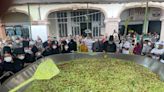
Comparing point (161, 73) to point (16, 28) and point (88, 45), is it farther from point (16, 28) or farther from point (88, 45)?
point (16, 28)

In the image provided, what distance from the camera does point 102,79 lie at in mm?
3891

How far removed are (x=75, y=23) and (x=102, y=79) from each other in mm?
9595

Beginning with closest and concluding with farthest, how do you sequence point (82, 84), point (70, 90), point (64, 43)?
1. point (70, 90)
2. point (82, 84)
3. point (64, 43)

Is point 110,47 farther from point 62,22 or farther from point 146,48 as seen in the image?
point 62,22

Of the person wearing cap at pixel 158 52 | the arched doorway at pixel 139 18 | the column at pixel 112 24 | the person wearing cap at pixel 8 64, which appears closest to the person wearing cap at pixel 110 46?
the person wearing cap at pixel 158 52

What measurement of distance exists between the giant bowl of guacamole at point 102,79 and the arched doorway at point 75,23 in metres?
8.40

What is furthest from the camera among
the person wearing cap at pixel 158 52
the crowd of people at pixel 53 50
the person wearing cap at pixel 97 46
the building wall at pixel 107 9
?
the building wall at pixel 107 9

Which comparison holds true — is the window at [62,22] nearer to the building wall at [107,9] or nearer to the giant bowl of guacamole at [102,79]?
the building wall at [107,9]

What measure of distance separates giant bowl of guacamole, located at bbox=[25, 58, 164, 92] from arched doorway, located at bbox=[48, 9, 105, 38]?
8.40m

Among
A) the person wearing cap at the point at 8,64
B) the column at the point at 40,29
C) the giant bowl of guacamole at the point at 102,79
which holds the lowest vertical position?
the giant bowl of guacamole at the point at 102,79

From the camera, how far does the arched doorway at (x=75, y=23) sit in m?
13.1

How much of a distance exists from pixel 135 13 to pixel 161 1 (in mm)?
2249

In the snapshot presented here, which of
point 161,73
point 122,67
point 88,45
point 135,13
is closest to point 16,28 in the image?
point 88,45

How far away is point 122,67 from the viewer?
184 inches
